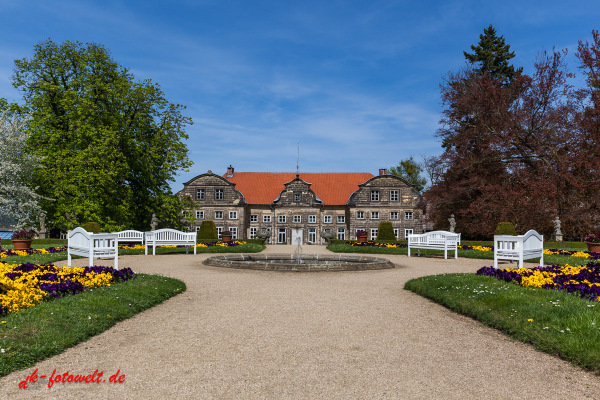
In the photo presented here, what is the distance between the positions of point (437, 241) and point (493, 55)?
3174 cm

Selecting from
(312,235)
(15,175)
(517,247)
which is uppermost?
(15,175)

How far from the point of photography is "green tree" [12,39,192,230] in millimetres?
24812

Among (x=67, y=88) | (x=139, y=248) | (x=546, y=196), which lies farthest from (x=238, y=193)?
(x=546, y=196)

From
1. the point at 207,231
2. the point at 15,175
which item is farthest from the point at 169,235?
the point at 207,231

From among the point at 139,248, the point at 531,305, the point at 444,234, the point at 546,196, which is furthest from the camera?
the point at 546,196

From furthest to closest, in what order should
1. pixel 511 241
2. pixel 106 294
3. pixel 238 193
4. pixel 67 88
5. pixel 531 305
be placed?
pixel 238 193, pixel 67 88, pixel 511 241, pixel 106 294, pixel 531 305

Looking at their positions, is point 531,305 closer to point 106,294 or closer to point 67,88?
point 106,294

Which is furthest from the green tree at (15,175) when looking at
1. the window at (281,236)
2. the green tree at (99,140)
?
the window at (281,236)

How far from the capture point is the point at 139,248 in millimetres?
21719

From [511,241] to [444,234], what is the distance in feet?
23.2

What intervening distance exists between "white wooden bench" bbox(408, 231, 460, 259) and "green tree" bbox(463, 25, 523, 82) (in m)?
30.2

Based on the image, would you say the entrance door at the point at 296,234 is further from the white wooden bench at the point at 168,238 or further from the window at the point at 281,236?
the white wooden bench at the point at 168,238

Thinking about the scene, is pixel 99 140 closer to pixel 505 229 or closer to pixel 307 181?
pixel 505 229

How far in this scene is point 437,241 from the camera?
19438mm
